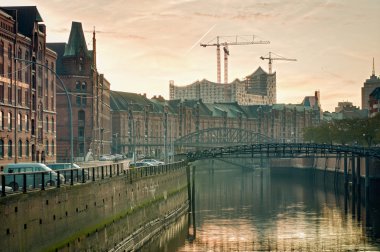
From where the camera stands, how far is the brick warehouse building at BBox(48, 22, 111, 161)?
4771 inches

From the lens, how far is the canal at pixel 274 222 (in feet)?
199

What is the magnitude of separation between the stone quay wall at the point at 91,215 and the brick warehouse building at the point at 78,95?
159 feet

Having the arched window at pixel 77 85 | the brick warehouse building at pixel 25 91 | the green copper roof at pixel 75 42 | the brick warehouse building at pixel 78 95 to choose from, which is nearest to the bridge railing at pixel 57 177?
the brick warehouse building at pixel 25 91

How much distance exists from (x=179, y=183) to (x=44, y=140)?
18745 mm

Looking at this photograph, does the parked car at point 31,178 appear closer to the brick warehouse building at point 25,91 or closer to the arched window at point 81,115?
the brick warehouse building at point 25,91

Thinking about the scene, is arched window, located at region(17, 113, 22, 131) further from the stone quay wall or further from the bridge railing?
the bridge railing

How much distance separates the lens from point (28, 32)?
83.2m

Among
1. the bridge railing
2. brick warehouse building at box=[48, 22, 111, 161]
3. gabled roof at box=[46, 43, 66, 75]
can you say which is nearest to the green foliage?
brick warehouse building at box=[48, 22, 111, 161]

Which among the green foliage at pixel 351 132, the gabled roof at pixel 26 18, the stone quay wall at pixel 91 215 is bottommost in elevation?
the stone quay wall at pixel 91 215

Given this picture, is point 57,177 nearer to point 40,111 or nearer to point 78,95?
point 40,111

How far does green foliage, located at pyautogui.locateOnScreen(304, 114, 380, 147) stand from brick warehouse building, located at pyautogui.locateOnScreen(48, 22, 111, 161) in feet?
183

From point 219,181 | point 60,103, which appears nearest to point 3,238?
point 60,103

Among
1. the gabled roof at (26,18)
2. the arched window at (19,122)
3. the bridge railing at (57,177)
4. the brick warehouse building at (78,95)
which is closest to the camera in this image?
the bridge railing at (57,177)

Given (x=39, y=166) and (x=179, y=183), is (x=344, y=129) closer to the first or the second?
(x=179, y=183)
